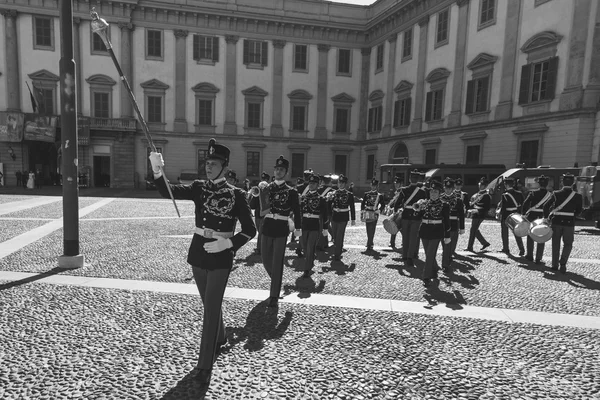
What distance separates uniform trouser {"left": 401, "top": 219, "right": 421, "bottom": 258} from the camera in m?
7.65

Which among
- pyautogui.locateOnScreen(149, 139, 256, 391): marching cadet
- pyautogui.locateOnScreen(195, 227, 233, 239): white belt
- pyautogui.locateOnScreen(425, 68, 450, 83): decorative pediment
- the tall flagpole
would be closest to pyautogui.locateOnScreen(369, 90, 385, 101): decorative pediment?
pyautogui.locateOnScreen(425, 68, 450, 83): decorative pediment

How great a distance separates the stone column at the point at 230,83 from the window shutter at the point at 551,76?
2194 cm

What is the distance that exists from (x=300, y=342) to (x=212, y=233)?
1.56m

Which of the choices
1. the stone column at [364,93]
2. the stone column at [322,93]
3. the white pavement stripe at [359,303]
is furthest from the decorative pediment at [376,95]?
the white pavement stripe at [359,303]

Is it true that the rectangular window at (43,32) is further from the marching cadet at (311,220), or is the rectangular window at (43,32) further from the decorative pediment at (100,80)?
the marching cadet at (311,220)

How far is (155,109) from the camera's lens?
30.0 m

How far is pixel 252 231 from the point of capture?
3424 millimetres

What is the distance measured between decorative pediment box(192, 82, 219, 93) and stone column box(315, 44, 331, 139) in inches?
352

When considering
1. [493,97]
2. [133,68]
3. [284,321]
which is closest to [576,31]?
[493,97]

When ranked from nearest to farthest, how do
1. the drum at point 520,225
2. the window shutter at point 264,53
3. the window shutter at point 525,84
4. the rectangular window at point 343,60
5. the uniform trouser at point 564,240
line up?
the uniform trouser at point 564,240 < the drum at point 520,225 < the window shutter at point 525,84 < the window shutter at point 264,53 < the rectangular window at point 343,60

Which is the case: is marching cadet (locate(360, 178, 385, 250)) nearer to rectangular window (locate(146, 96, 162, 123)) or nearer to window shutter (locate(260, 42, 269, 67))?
window shutter (locate(260, 42, 269, 67))

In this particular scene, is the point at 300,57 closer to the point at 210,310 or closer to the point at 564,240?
the point at 564,240

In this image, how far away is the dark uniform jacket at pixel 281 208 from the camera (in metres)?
5.15

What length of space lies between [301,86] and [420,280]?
90.7 feet
